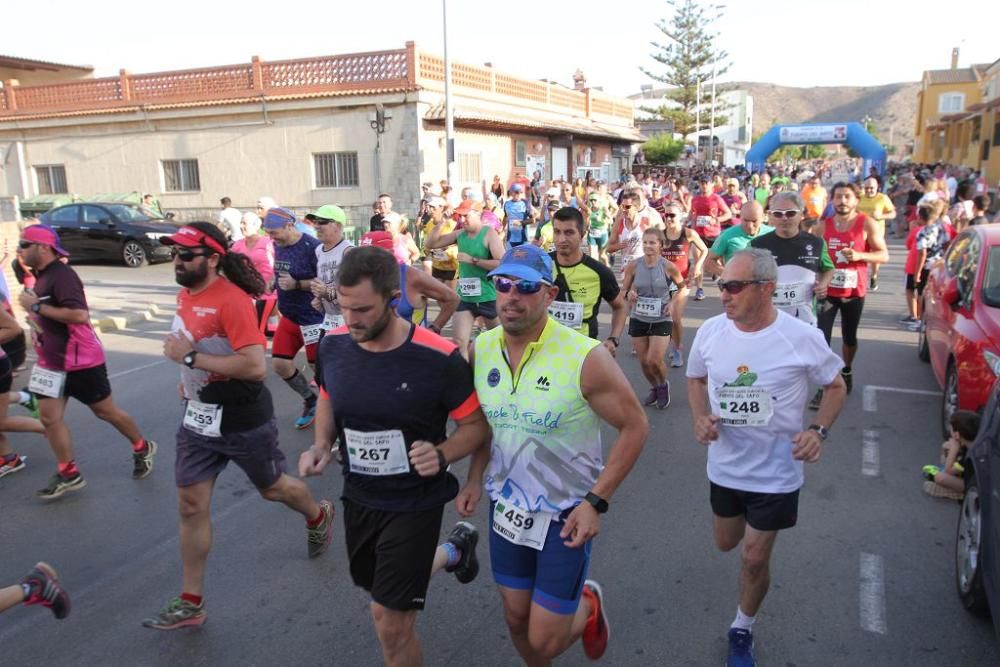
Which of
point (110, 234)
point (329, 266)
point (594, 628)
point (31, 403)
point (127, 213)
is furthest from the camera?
point (127, 213)

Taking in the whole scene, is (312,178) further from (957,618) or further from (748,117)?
(748,117)

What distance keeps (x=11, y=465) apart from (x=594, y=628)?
4921 millimetres

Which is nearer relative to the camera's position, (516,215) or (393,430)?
(393,430)

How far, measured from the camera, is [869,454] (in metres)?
5.80

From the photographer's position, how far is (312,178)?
76.5 ft

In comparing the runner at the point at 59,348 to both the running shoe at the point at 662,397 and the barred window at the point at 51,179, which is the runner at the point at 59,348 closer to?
the running shoe at the point at 662,397

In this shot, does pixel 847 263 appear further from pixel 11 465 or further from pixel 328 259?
pixel 11 465

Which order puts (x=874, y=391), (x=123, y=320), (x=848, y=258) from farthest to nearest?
1. (x=123, y=320)
2. (x=874, y=391)
3. (x=848, y=258)

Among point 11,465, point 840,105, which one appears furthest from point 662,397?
point 840,105

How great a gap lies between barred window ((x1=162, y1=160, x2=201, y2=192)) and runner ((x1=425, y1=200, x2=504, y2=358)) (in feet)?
65.6

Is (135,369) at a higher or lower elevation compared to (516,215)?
lower

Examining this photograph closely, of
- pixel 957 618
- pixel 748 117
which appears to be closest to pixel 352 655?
pixel 957 618

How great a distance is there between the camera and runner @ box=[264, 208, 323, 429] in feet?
20.6

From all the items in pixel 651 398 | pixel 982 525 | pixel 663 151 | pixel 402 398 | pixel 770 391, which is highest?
pixel 663 151
